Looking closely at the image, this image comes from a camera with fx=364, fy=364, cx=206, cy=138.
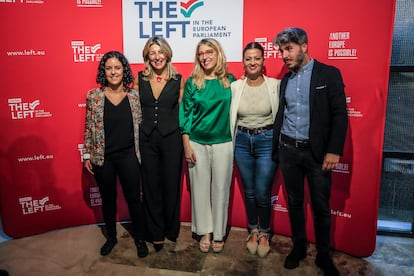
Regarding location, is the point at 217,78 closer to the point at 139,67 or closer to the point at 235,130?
the point at 235,130

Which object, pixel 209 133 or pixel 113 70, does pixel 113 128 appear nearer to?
pixel 113 70

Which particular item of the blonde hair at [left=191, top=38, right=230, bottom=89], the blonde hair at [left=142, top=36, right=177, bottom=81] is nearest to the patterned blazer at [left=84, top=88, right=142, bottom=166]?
the blonde hair at [left=142, top=36, right=177, bottom=81]

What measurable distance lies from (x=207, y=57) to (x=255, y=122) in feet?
1.97

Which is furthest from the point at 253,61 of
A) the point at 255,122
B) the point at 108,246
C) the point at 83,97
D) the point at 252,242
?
the point at 108,246

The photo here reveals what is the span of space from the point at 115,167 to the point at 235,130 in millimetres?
963

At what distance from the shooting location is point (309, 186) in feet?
8.36

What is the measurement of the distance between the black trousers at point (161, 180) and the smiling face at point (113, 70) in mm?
440

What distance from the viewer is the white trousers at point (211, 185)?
2830mm

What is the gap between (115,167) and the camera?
2783mm

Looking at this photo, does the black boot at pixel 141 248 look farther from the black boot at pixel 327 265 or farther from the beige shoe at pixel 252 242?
the black boot at pixel 327 265

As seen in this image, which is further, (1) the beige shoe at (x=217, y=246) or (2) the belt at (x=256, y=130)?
(1) the beige shoe at (x=217, y=246)

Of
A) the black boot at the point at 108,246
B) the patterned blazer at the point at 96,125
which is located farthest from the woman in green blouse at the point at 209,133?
the black boot at the point at 108,246

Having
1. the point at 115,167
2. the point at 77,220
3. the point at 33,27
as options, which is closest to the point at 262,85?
the point at 115,167

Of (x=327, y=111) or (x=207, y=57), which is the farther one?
(x=207, y=57)
